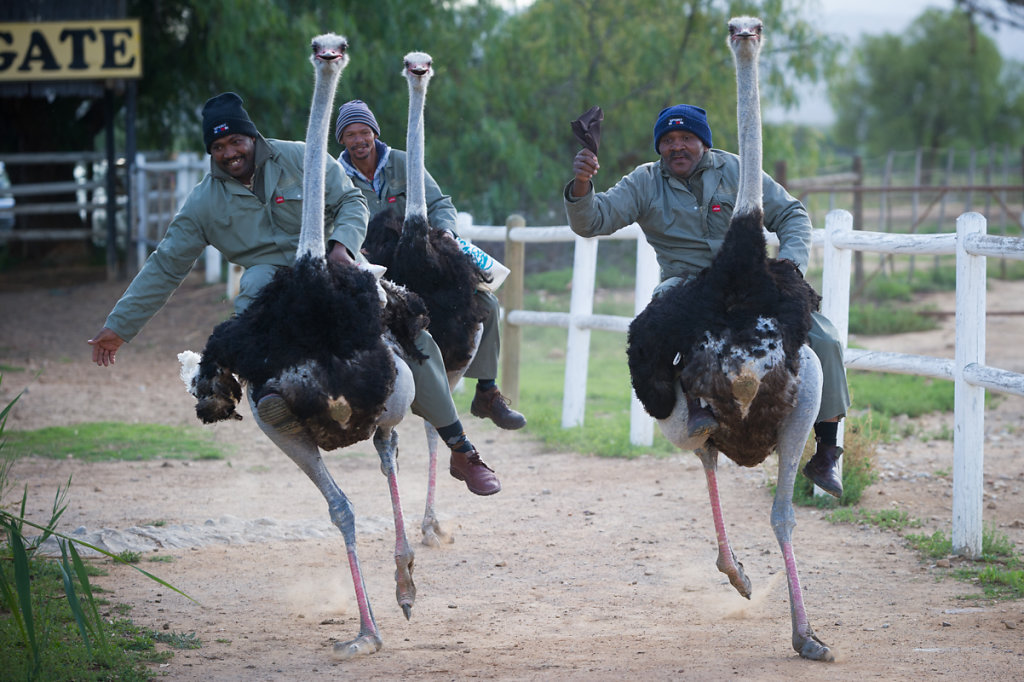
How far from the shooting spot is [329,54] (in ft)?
14.7

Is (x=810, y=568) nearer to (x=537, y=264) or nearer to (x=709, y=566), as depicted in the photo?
(x=709, y=566)

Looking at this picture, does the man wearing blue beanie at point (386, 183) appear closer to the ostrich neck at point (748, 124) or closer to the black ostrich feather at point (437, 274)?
the black ostrich feather at point (437, 274)

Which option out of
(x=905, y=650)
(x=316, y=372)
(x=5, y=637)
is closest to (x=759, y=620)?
(x=905, y=650)

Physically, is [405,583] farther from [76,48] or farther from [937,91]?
[937,91]

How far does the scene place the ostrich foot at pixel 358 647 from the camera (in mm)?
4523

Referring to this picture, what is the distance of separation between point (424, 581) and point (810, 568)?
184 centimetres

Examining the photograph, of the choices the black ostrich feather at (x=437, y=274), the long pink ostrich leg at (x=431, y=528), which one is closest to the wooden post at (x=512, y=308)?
the long pink ostrich leg at (x=431, y=528)

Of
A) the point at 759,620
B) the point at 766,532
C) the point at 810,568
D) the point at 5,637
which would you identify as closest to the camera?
the point at 5,637

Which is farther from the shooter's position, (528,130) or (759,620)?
(528,130)

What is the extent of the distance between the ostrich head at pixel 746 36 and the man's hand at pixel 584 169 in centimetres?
70

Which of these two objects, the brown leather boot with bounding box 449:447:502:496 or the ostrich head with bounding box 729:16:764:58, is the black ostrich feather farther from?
the ostrich head with bounding box 729:16:764:58

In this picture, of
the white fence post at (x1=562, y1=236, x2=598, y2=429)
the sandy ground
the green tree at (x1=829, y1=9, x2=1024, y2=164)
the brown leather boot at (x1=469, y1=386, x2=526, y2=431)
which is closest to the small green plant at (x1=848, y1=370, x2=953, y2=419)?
the sandy ground

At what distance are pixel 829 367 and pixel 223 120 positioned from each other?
8.86ft

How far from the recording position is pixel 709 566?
5.75m
